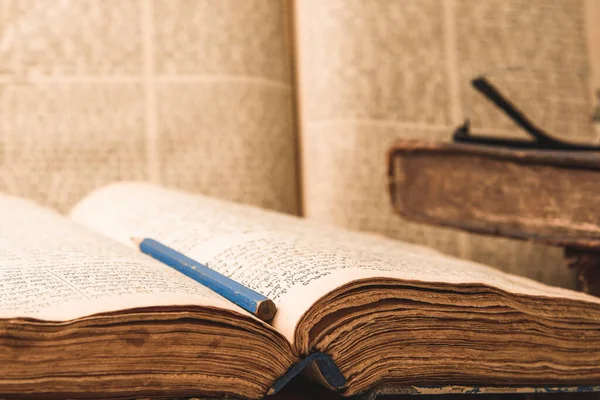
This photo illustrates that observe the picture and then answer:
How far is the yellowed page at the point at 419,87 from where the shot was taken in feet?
4.07

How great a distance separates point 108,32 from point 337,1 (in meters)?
0.41

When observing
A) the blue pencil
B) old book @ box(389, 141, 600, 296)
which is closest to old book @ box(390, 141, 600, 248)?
old book @ box(389, 141, 600, 296)

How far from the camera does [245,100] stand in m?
1.27

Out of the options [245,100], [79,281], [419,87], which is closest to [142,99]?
[245,100]

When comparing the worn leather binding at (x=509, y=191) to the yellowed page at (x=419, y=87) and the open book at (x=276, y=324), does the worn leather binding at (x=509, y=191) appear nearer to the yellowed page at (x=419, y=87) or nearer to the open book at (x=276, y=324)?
the open book at (x=276, y=324)

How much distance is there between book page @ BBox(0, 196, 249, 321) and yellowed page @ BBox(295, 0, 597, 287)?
0.62 meters

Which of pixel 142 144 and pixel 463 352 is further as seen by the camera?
pixel 142 144

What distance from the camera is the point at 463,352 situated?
519 millimetres

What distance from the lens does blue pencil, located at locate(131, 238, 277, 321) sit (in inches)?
19.4

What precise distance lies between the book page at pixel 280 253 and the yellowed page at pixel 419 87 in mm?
382

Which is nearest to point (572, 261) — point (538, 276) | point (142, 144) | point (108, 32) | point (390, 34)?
point (538, 276)

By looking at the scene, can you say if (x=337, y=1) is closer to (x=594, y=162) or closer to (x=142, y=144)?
(x=142, y=144)

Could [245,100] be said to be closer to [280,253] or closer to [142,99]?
[142,99]

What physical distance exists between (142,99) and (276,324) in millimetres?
864
